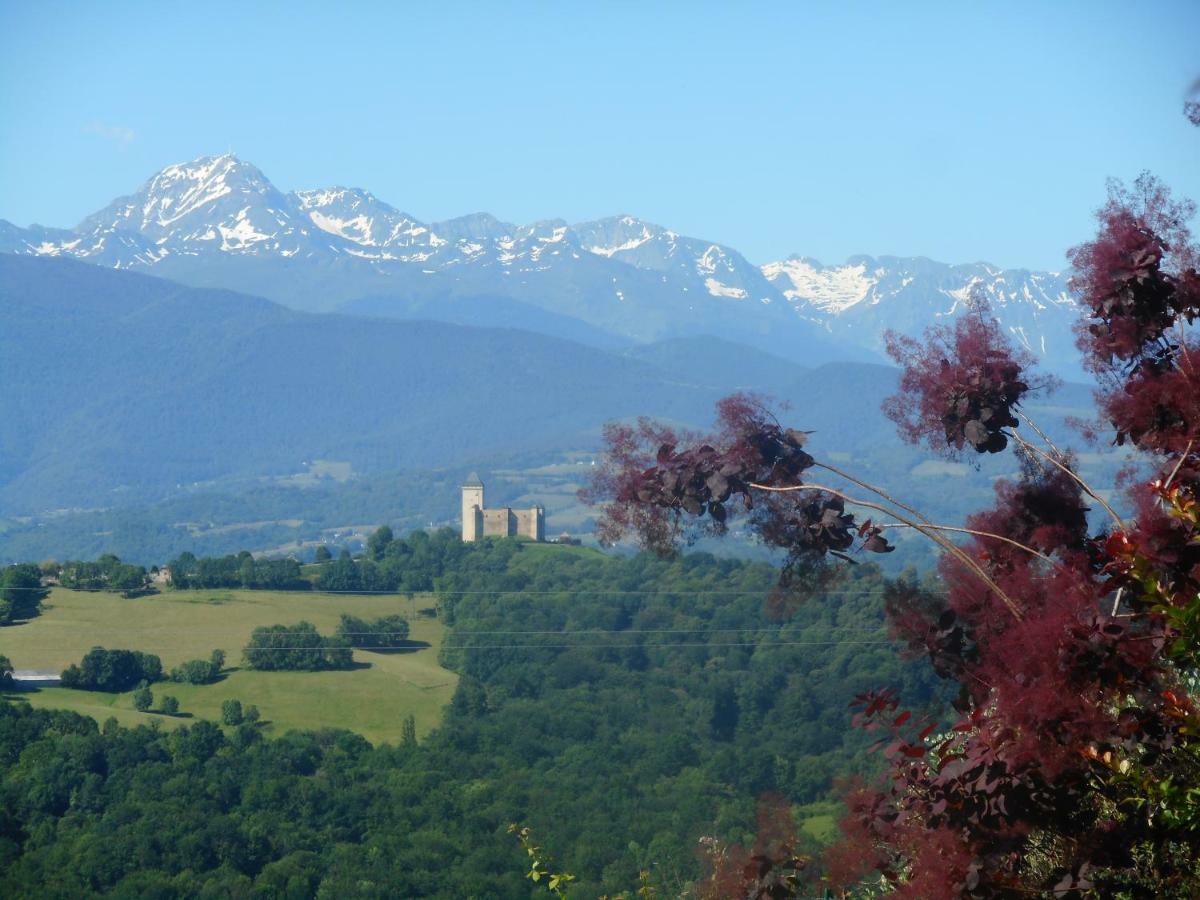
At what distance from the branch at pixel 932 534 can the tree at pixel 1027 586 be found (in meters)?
0.01

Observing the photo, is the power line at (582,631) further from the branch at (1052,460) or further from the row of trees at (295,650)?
the branch at (1052,460)

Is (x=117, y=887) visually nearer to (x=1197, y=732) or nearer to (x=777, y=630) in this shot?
(x=777, y=630)

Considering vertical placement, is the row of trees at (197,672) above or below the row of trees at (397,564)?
below

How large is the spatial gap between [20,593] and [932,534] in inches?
1940

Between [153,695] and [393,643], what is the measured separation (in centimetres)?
950

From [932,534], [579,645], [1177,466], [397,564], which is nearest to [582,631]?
[579,645]

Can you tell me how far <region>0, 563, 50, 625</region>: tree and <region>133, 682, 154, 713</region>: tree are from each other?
22.4ft

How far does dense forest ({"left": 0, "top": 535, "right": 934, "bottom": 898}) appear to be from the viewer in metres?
29.5

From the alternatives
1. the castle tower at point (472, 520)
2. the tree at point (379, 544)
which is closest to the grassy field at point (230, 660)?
the tree at point (379, 544)

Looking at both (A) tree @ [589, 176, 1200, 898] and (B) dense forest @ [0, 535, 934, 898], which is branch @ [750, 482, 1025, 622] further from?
(B) dense forest @ [0, 535, 934, 898]

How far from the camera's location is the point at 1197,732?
3852mm

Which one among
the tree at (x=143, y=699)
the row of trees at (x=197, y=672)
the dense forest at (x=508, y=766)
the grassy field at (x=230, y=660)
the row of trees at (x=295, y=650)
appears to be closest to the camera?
the dense forest at (x=508, y=766)

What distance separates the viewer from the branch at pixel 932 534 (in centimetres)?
Answer: 452

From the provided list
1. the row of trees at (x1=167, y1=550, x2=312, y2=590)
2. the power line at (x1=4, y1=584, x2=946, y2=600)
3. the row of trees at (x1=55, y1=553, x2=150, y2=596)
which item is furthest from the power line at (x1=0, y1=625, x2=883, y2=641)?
the row of trees at (x1=167, y1=550, x2=312, y2=590)
